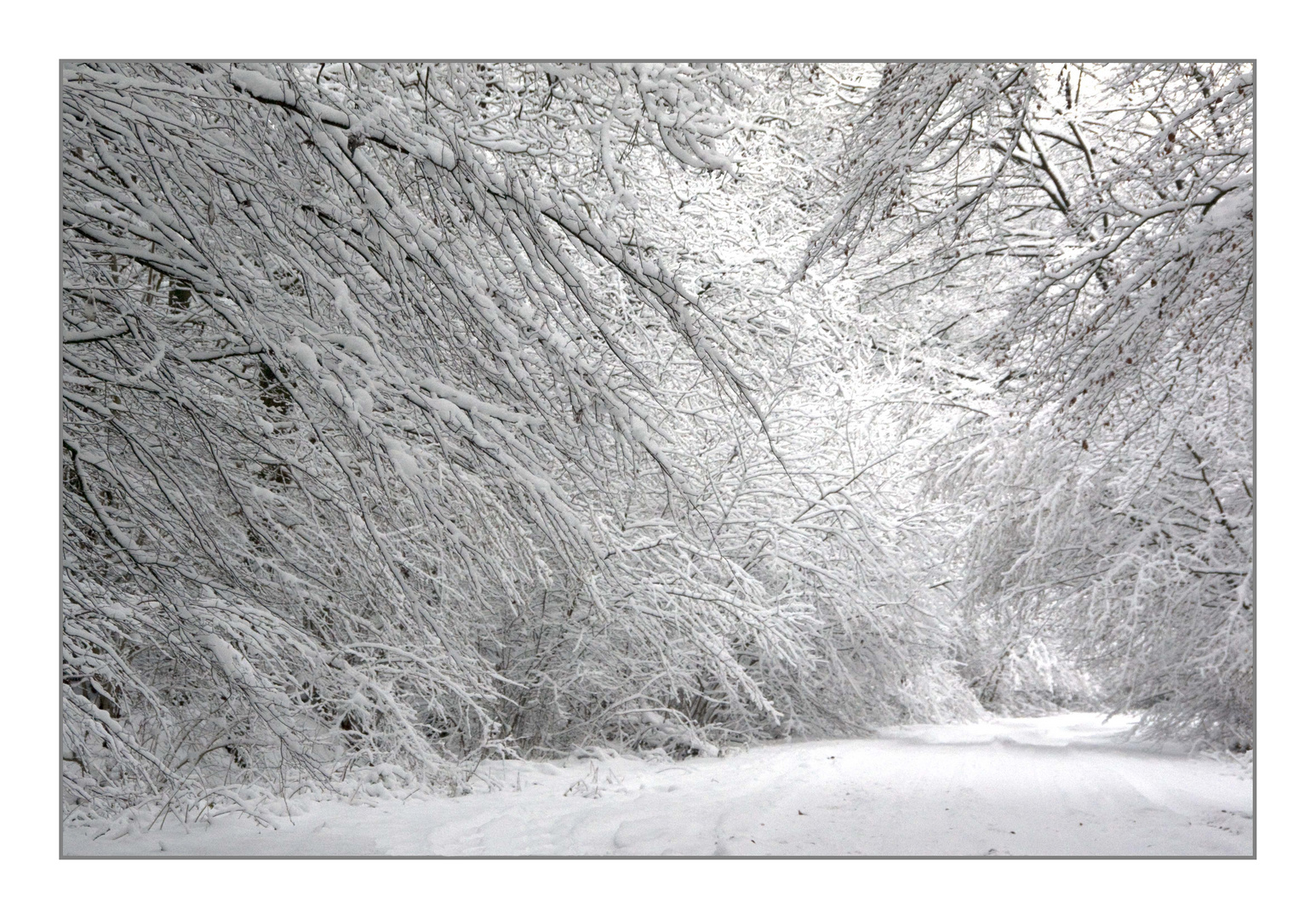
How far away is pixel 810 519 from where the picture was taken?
15.6 feet

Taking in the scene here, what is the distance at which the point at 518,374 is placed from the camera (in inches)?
A: 103

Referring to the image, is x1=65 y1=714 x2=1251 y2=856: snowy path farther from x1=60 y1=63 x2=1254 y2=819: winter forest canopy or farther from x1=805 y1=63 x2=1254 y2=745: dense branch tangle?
x1=805 y1=63 x2=1254 y2=745: dense branch tangle

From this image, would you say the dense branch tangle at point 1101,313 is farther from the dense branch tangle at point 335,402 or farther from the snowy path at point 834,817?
the dense branch tangle at point 335,402

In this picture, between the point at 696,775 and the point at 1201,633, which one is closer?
the point at 1201,633

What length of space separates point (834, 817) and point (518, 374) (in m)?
1.64

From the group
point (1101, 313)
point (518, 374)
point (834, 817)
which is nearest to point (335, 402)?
point (518, 374)

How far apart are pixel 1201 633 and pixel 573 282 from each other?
2210 millimetres

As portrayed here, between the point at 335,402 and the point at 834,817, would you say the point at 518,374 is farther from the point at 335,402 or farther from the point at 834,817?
the point at 834,817

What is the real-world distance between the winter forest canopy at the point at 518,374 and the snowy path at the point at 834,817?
129 millimetres

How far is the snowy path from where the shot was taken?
2.98 meters

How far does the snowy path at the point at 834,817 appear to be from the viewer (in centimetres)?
298
